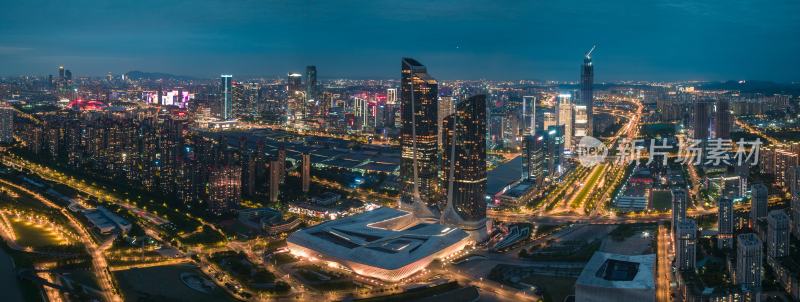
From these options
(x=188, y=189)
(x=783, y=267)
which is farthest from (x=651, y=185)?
(x=188, y=189)

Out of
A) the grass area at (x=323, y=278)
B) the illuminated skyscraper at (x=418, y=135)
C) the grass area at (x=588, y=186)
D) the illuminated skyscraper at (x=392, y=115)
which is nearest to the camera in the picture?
the grass area at (x=323, y=278)

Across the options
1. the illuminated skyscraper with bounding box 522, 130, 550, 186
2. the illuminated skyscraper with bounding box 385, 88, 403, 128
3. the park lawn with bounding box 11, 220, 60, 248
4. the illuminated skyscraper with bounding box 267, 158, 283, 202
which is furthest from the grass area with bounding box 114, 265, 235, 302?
the illuminated skyscraper with bounding box 385, 88, 403, 128

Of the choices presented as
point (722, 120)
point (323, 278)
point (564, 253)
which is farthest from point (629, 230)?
point (722, 120)

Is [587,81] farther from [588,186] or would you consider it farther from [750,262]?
[750,262]

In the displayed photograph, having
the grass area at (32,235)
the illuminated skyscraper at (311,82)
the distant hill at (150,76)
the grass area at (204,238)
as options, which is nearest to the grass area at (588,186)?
the grass area at (204,238)

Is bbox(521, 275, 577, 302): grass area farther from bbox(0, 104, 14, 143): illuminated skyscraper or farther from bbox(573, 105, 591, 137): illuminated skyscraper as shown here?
bbox(0, 104, 14, 143): illuminated skyscraper

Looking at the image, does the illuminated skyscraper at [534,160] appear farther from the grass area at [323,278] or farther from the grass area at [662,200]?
the grass area at [323,278]

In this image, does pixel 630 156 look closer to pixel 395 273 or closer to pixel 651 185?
pixel 651 185

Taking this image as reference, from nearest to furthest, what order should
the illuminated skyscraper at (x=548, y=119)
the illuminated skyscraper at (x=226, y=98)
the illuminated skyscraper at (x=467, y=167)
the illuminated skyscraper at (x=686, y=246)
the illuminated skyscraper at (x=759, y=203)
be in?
the illuminated skyscraper at (x=686, y=246)
the illuminated skyscraper at (x=759, y=203)
the illuminated skyscraper at (x=467, y=167)
the illuminated skyscraper at (x=548, y=119)
the illuminated skyscraper at (x=226, y=98)
